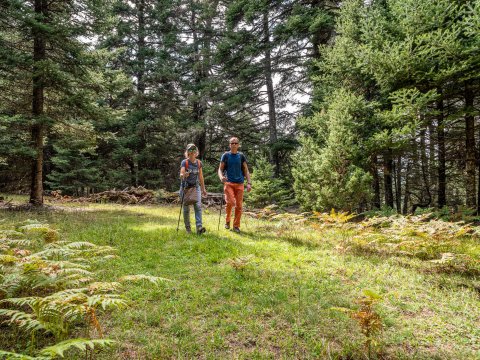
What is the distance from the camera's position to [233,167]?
8.53m

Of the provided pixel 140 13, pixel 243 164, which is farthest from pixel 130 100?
pixel 243 164

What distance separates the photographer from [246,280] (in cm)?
480

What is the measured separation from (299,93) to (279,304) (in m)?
18.2

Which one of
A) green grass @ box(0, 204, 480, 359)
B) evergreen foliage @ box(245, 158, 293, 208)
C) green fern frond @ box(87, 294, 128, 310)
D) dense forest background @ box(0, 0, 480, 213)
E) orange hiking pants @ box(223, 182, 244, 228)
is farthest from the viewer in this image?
evergreen foliage @ box(245, 158, 293, 208)

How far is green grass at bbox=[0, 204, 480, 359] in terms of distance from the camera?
306 centimetres

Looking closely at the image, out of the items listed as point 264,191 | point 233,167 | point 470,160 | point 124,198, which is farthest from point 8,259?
point 124,198

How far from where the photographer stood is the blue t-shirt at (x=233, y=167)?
849 centimetres

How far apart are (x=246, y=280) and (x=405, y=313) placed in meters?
2.30

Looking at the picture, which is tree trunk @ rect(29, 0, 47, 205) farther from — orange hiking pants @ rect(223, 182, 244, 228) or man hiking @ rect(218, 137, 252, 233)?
orange hiking pants @ rect(223, 182, 244, 228)

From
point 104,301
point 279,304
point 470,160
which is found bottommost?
point 279,304

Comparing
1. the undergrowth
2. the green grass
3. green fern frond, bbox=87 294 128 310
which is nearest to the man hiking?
the green grass

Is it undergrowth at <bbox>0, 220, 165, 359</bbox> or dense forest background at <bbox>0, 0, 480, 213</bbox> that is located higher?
dense forest background at <bbox>0, 0, 480, 213</bbox>

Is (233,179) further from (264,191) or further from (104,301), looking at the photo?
(264,191)

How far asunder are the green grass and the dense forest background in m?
4.81
